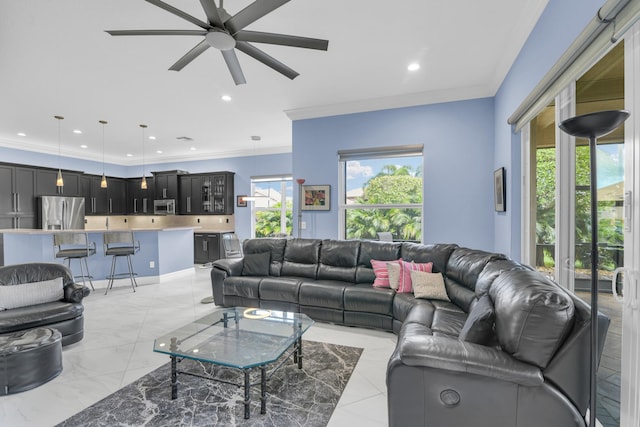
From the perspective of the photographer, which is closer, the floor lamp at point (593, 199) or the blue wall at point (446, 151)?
the floor lamp at point (593, 199)

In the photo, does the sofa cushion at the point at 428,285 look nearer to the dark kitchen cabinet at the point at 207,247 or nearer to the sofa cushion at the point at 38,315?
the sofa cushion at the point at 38,315

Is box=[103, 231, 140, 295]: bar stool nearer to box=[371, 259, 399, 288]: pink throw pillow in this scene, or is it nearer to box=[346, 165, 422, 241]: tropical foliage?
box=[346, 165, 422, 241]: tropical foliage

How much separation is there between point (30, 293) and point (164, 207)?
573cm

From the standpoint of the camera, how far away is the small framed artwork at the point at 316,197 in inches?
195

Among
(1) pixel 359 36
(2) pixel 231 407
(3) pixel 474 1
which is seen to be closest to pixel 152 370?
(2) pixel 231 407

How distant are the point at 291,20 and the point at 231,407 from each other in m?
3.09

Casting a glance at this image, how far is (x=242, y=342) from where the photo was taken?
226 cm

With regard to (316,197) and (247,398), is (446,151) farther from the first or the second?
(247,398)

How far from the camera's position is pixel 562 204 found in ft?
7.39

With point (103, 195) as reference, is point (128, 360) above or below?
below

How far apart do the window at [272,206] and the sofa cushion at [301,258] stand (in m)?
3.25

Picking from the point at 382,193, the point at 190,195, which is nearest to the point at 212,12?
the point at 382,193

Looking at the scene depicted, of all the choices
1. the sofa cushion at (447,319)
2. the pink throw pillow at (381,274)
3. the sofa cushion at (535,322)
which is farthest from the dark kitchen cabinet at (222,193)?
the sofa cushion at (535,322)

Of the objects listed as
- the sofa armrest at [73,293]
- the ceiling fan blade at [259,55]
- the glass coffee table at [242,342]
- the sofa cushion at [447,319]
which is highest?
the ceiling fan blade at [259,55]
